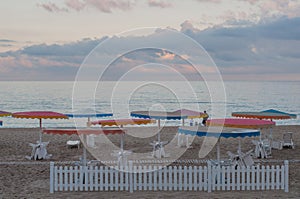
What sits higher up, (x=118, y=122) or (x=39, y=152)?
(x=118, y=122)

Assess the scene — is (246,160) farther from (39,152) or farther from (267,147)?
(39,152)

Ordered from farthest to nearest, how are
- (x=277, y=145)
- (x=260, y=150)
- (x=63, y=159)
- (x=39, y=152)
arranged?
(x=277, y=145), (x=260, y=150), (x=63, y=159), (x=39, y=152)

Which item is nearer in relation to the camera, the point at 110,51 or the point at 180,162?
the point at 180,162

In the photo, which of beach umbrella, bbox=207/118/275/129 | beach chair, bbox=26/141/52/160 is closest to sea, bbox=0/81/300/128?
beach chair, bbox=26/141/52/160

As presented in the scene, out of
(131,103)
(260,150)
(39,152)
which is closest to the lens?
(39,152)

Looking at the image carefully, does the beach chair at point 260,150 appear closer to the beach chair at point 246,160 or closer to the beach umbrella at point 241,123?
the beach chair at point 246,160

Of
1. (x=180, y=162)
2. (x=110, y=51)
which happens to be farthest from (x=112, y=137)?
(x=180, y=162)

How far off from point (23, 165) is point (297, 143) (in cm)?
1376

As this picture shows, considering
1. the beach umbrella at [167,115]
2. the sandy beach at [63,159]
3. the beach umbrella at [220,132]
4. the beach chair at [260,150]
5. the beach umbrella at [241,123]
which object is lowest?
the sandy beach at [63,159]

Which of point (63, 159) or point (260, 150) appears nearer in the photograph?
point (63, 159)

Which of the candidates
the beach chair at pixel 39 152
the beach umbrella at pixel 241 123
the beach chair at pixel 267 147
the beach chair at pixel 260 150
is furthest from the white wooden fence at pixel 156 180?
the beach chair at pixel 267 147

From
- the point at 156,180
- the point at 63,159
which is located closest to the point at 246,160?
the point at 156,180

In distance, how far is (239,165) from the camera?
13125mm

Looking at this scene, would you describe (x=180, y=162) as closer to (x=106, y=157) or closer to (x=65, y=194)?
(x=106, y=157)
